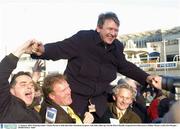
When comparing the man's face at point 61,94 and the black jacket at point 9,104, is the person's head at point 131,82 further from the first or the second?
the black jacket at point 9,104

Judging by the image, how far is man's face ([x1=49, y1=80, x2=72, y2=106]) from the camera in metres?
2.04

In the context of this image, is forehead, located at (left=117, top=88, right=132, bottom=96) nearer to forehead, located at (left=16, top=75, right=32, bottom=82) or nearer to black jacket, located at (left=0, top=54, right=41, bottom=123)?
forehead, located at (left=16, top=75, right=32, bottom=82)

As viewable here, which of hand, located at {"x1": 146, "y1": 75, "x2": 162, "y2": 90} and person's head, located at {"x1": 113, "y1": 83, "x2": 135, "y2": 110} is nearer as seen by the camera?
hand, located at {"x1": 146, "y1": 75, "x2": 162, "y2": 90}

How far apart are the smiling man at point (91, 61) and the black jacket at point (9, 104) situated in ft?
1.39

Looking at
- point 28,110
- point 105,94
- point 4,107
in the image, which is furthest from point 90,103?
point 4,107

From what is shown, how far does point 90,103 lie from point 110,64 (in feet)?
0.89

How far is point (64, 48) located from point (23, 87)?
34cm

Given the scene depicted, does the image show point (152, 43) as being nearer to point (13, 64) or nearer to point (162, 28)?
point (162, 28)

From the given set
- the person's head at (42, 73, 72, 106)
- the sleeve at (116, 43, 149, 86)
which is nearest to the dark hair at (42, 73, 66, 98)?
the person's head at (42, 73, 72, 106)

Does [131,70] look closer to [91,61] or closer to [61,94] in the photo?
[91,61]

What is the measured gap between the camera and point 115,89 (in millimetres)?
2527

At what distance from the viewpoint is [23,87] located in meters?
2.08

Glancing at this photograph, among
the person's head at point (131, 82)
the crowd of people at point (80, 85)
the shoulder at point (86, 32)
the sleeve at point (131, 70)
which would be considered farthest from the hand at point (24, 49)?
the person's head at point (131, 82)

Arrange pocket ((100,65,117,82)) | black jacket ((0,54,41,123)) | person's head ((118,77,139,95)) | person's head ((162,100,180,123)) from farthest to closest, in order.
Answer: person's head ((118,77,139,95)) < pocket ((100,65,117,82)) < black jacket ((0,54,41,123)) < person's head ((162,100,180,123))
